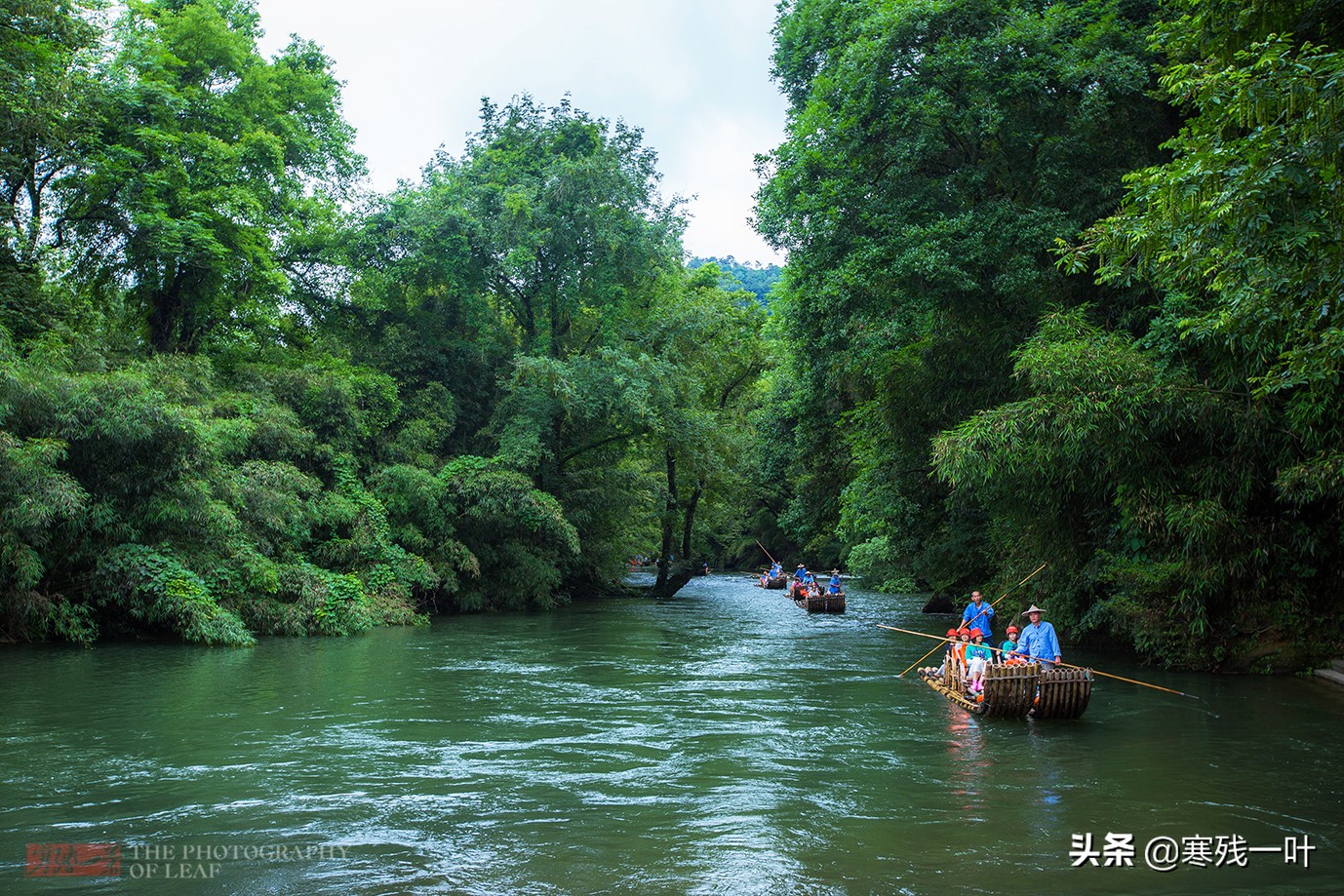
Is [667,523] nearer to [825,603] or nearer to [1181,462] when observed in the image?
[825,603]

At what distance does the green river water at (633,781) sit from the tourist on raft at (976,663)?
676 millimetres

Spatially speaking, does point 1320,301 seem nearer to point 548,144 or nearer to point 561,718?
point 561,718

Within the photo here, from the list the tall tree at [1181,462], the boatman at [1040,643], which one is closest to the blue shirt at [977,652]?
the boatman at [1040,643]

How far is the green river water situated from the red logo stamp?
9 cm

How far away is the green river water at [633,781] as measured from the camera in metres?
7.04

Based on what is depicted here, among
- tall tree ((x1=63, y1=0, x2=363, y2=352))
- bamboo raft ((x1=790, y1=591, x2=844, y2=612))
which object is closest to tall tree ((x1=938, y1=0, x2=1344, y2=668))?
bamboo raft ((x1=790, y1=591, x2=844, y2=612))

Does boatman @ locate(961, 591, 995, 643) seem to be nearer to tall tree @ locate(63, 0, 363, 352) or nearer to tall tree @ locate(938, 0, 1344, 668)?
tall tree @ locate(938, 0, 1344, 668)

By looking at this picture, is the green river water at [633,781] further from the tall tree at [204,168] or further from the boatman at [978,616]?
the tall tree at [204,168]

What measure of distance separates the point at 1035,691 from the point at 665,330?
77.4 ft

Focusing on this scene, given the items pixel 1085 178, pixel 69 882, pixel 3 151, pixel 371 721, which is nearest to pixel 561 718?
pixel 371 721

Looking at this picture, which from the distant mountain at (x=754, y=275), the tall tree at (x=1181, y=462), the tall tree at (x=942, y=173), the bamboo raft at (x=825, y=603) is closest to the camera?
the tall tree at (x=1181, y=462)

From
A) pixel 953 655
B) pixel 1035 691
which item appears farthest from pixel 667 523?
pixel 1035 691

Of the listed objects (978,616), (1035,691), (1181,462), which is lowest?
(1035,691)

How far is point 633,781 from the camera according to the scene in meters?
9.73
